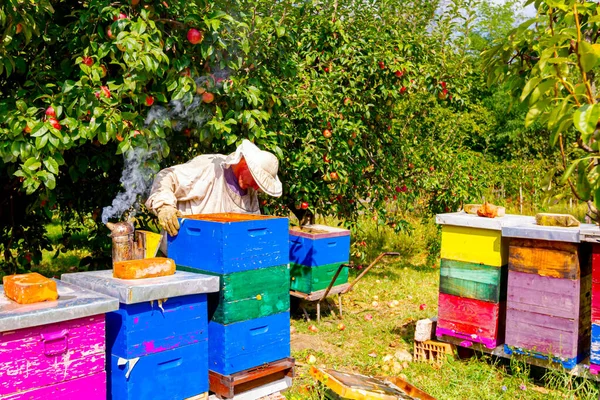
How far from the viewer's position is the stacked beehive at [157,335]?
9.32 feet

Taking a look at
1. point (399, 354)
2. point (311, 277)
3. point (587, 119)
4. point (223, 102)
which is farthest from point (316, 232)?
point (587, 119)

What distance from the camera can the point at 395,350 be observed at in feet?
15.5

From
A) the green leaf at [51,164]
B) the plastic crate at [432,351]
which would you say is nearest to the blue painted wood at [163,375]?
the green leaf at [51,164]

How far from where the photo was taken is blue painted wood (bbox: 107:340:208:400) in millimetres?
2875

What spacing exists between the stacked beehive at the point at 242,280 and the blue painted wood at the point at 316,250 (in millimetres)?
1719

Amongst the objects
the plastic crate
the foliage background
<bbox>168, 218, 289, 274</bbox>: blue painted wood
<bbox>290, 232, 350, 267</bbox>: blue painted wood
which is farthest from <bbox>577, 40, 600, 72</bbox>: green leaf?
<bbox>290, 232, 350, 267</bbox>: blue painted wood

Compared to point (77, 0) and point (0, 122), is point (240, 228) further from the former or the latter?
point (77, 0)

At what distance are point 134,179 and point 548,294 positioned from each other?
293 cm

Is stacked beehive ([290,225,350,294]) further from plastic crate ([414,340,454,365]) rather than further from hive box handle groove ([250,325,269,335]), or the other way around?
hive box handle groove ([250,325,269,335])

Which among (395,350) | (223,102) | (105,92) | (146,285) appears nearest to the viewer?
(146,285)

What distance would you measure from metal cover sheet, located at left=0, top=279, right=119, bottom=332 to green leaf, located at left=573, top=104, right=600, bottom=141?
82.3 inches

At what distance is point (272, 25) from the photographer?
4.34 m

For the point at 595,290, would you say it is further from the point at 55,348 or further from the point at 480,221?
the point at 55,348

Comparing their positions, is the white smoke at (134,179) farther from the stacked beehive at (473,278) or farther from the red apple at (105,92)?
the stacked beehive at (473,278)
